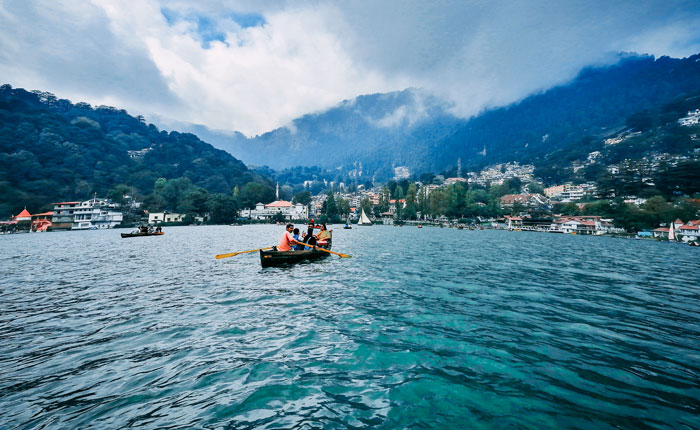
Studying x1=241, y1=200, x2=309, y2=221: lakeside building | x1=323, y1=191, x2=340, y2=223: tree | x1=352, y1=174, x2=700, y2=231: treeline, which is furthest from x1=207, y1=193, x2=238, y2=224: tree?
x1=352, y1=174, x2=700, y2=231: treeline

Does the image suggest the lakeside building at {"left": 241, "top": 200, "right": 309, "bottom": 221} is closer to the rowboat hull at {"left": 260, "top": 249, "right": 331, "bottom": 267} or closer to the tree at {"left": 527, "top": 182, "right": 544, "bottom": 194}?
the rowboat hull at {"left": 260, "top": 249, "right": 331, "bottom": 267}

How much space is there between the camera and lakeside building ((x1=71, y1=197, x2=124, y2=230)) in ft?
300

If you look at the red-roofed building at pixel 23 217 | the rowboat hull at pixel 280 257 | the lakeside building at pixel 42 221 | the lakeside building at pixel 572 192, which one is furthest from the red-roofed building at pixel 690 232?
the red-roofed building at pixel 23 217

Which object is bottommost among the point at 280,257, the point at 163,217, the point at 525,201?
the point at 280,257

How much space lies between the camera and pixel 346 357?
643cm

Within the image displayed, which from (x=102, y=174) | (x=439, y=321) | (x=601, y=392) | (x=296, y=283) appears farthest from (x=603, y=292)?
(x=102, y=174)

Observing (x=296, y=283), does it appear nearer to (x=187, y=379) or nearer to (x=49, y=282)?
(x=187, y=379)

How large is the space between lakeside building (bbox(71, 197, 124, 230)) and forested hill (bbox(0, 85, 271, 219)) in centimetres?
1236

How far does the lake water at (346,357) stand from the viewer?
441cm

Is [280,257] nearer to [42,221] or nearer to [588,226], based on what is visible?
[588,226]

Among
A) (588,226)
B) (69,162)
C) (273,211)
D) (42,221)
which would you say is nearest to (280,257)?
(588,226)

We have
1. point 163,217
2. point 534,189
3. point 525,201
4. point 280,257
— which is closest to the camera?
point 280,257

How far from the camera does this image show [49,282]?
14.5 metres

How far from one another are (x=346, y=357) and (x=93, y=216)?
119710 mm
